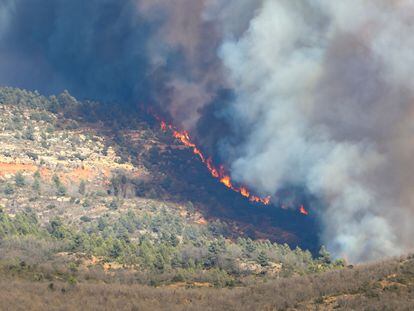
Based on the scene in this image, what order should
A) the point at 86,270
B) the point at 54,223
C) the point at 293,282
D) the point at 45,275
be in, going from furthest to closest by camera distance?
the point at 54,223 → the point at 86,270 → the point at 45,275 → the point at 293,282

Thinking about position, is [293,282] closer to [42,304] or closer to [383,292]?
[383,292]

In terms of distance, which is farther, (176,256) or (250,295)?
(176,256)

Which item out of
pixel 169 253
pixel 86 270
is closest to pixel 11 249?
pixel 86 270

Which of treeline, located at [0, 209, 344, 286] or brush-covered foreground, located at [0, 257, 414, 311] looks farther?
treeline, located at [0, 209, 344, 286]

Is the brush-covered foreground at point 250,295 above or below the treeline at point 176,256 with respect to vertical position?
below

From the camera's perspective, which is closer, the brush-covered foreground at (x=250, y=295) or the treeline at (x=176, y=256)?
the brush-covered foreground at (x=250, y=295)

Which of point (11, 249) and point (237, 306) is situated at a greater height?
point (11, 249)

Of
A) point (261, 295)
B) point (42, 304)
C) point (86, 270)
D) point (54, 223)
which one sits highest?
point (54, 223)

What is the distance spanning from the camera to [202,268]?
15850 cm

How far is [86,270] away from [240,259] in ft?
147

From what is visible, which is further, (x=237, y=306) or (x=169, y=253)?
(x=169, y=253)

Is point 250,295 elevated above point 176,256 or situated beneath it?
situated beneath

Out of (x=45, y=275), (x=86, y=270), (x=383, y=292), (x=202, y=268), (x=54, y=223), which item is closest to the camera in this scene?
(x=383, y=292)

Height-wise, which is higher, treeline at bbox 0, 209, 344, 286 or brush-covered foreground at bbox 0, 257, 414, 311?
treeline at bbox 0, 209, 344, 286
